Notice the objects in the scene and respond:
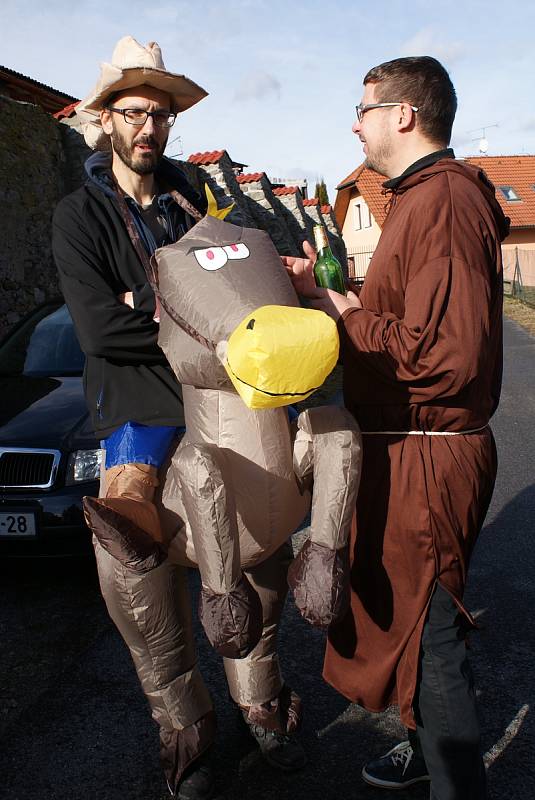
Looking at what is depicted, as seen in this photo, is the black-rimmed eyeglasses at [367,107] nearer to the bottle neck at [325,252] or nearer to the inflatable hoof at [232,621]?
the bottle neck at [325,252]

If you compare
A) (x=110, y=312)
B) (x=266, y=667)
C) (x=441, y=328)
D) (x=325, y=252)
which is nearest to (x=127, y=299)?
(x=110, y=312)

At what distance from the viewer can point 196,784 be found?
259cm

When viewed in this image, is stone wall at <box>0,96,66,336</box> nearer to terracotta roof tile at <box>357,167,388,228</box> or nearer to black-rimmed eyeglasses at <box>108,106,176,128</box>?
black-rimmed eyeglasses at <box>108,106,176,128</box>

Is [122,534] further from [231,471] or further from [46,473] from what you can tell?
[46,473]

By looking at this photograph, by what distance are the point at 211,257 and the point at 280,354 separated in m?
0.52

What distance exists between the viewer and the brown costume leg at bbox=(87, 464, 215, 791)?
91.1 inches

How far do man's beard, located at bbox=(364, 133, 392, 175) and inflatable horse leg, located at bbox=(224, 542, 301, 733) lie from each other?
1.36m

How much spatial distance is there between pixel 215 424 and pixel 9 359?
3980mm

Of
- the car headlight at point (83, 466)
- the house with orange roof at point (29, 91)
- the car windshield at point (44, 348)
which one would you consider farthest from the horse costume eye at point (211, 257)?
the house with orange roof at point (29, 91)

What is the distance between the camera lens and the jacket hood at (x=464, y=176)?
2.14m

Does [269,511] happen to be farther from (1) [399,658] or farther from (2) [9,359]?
(2) [9,359]

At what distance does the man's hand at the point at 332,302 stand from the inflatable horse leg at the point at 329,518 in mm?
291

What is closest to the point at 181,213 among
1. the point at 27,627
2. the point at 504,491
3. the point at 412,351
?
the point at 412,351

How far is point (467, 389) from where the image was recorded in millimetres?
2166
